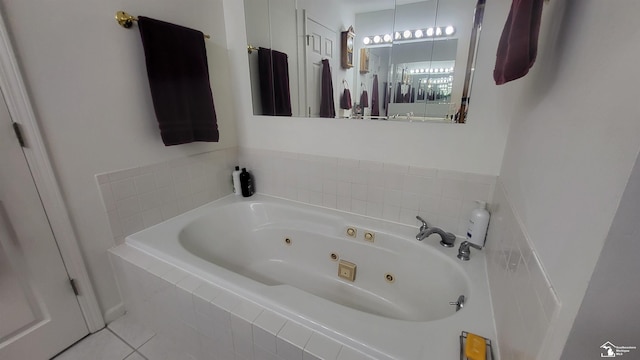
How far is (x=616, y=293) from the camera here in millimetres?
354

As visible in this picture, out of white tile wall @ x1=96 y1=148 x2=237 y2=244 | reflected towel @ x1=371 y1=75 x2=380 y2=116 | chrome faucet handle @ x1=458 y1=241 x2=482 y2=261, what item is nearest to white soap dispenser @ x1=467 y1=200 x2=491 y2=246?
chrome faucet handle @ x1=458 y1=241 x2=482 y2=261

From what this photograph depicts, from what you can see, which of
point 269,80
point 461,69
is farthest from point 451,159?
point 269,80

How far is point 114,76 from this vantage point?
1.20 meters

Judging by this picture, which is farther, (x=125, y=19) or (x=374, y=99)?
(x=374, y=99)

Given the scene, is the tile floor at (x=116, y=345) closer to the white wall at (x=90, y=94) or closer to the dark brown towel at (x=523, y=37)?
the white wall at (x=90, y=94)

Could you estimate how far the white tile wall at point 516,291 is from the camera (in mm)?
496

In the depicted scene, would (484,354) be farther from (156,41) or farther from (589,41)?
(156,41)

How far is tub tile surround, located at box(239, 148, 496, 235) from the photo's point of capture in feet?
4.32

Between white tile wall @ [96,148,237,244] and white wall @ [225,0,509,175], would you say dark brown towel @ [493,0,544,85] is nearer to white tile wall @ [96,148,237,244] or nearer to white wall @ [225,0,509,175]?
white wall @ [225,0,509,175]

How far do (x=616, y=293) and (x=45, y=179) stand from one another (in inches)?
69.9

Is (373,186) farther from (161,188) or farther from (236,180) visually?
(161,188)

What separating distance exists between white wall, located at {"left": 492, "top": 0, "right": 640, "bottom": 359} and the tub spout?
1.87ft

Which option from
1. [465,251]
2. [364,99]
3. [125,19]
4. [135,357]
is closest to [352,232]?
[465,251]

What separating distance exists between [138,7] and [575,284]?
1.90 m
